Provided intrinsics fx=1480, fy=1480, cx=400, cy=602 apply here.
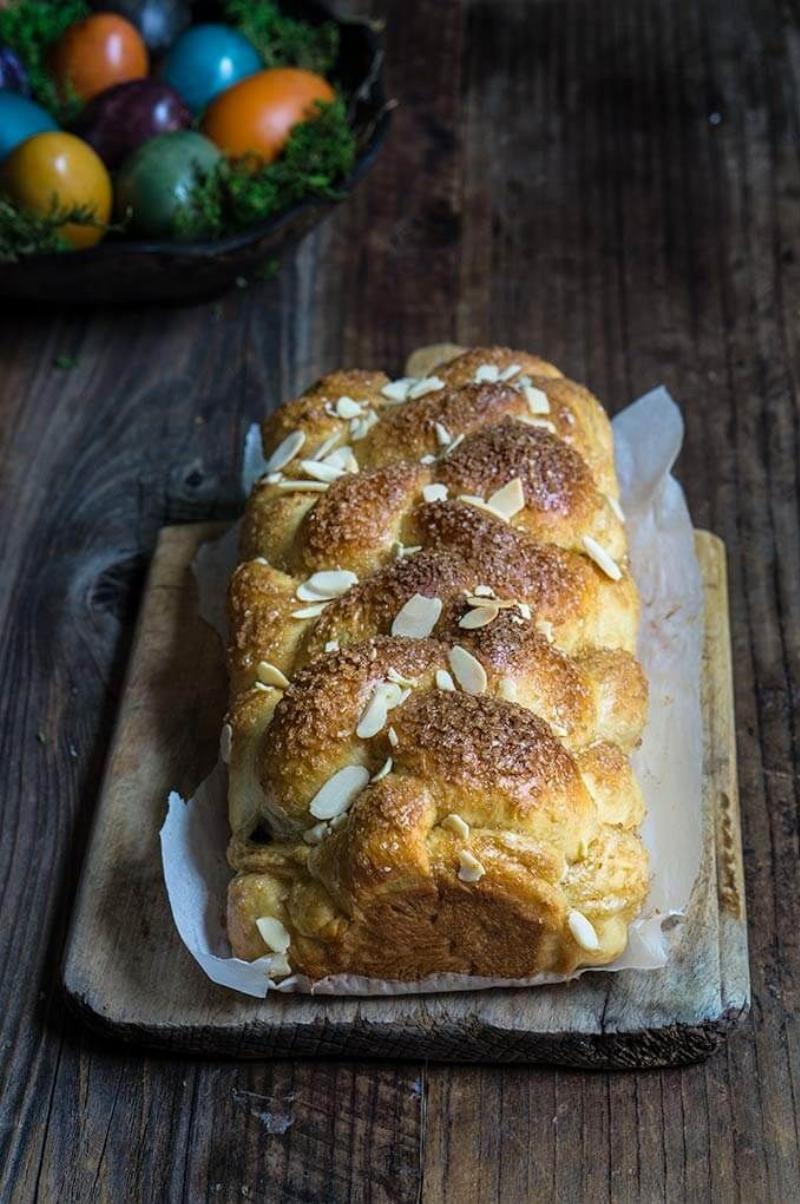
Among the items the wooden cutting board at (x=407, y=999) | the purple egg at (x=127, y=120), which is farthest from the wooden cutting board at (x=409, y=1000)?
the purple egg at (x=127, y=120)

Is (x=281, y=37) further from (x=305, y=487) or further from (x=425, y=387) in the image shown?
(x=305, y=487)

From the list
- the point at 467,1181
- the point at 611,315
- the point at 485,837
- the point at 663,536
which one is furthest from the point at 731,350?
the point at 467,1181

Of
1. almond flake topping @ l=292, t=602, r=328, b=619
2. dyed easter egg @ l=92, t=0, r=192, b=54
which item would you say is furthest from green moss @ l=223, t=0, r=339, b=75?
almond flake topping @ l=292, t=602, r=328, b=619

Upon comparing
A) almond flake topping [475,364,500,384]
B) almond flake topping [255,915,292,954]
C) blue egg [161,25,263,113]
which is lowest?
almond flake topping [255,915,292,954]

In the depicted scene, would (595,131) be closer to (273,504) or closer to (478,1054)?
(273,504)

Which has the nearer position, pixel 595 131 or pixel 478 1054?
pixel 478 1054

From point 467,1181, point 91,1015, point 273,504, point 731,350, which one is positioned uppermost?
point 273,504

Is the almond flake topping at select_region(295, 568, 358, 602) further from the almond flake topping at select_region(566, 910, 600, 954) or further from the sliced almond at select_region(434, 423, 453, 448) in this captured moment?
the almond flake topping at select_region(566, 910, 600, 954)
